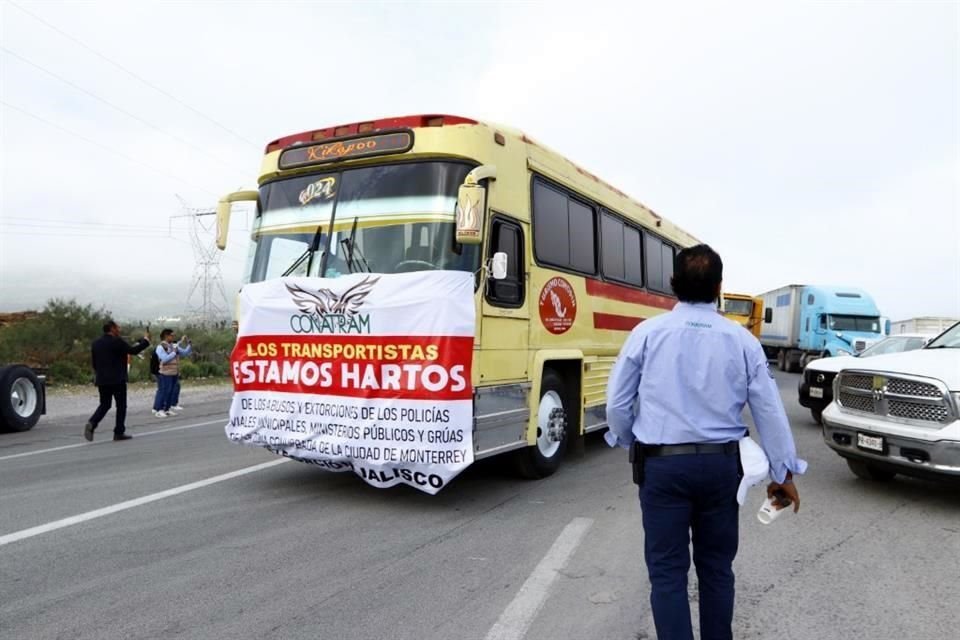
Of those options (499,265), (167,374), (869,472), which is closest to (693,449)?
(499,265)

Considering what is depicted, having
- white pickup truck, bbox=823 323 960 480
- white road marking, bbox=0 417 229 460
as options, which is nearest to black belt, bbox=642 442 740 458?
white pickup truck, bbox=823 323 960 480

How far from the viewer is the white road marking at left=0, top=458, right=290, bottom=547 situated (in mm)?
5293

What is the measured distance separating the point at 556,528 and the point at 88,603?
325 centimetres

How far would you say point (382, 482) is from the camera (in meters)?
5.83

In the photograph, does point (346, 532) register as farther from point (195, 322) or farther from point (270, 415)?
point (195, 322)

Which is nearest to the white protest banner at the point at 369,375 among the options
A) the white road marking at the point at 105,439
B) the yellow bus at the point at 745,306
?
the white road marking at the point at 105,439

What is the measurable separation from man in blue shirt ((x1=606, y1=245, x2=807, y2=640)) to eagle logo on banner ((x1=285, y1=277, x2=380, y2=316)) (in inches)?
128

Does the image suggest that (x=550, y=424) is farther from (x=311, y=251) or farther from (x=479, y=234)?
(x=311, y=251)

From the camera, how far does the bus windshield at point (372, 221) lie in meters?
5.84

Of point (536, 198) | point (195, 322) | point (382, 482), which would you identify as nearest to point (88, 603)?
point (382, 482)

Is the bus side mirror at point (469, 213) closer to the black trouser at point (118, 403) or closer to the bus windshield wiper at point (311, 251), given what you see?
the bus windshield wiper at point (311, 251)

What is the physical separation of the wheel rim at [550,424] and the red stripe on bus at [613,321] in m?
1.39

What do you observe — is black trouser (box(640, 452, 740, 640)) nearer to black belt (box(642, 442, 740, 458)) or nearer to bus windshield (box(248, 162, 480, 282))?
black belt (box(642, 442, 740, 458))

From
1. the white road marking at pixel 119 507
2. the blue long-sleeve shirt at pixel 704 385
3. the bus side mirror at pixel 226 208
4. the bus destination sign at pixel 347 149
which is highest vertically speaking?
the bus destination sign at pixel 347 149
